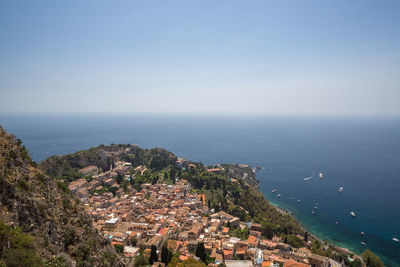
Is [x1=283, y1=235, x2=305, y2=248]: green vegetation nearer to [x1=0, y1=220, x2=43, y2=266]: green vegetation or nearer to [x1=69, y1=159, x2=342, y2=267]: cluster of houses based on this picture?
[x1=69, y1=159, x2=342, y2=267]: cluster of houses

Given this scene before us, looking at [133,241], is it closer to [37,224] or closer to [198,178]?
[37,224]

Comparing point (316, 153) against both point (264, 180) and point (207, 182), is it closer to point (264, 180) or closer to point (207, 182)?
point (264, 180)

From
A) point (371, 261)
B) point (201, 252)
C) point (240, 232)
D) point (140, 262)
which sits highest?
point (140, 262)

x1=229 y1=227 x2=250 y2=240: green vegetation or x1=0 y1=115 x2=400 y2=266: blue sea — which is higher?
x1=229 y1=227 x2=250 y2=240: green vegetation

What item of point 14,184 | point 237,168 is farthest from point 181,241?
point 237,168

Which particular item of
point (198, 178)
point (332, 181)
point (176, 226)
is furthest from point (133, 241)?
point (332, 181)

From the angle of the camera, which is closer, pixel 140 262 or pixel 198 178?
pixel 140 262

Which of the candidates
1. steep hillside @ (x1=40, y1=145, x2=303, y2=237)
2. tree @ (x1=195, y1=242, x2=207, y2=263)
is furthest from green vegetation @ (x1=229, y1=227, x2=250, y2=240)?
tree @ (x1=195, y1=242, x2=207, y2=263)
